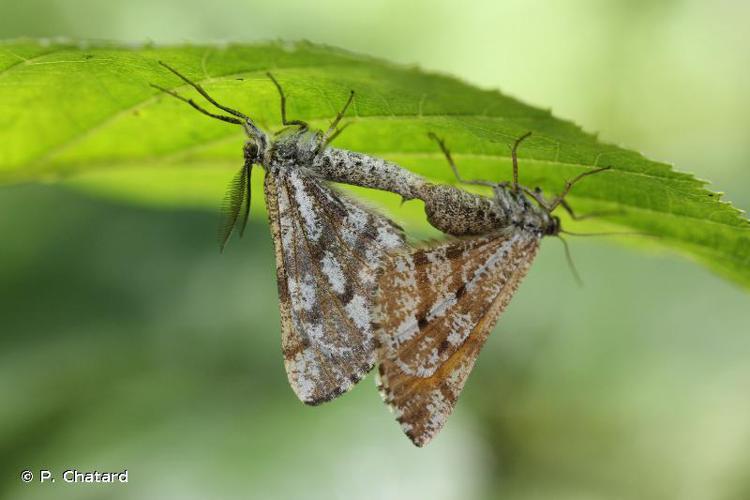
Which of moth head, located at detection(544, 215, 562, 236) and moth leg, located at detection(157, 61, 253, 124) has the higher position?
moth leg, located at detection(157, 61, 253, 124)

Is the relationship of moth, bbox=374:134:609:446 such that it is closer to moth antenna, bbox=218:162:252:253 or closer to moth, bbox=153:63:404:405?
moth, bbox=153:63:404:405

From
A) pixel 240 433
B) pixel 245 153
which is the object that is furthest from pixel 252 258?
pixel 245 153

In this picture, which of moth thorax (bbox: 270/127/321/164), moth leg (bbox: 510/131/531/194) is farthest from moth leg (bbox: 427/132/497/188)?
moth thorax (bbox: 270/127/321/164)

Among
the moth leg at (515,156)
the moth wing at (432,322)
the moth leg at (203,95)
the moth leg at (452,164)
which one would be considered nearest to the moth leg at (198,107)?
the moth leg at (203,95)

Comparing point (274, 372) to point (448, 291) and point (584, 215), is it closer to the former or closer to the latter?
point (448, 291)

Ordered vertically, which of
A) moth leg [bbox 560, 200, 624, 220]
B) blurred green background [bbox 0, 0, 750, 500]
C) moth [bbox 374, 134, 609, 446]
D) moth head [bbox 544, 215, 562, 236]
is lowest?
blurred green background [bbox 0, 0, 750, 500]

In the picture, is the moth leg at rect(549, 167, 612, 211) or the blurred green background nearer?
the moth leg at rect(549, 167, 612, 211)

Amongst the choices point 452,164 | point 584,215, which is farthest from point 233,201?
point 584,215
